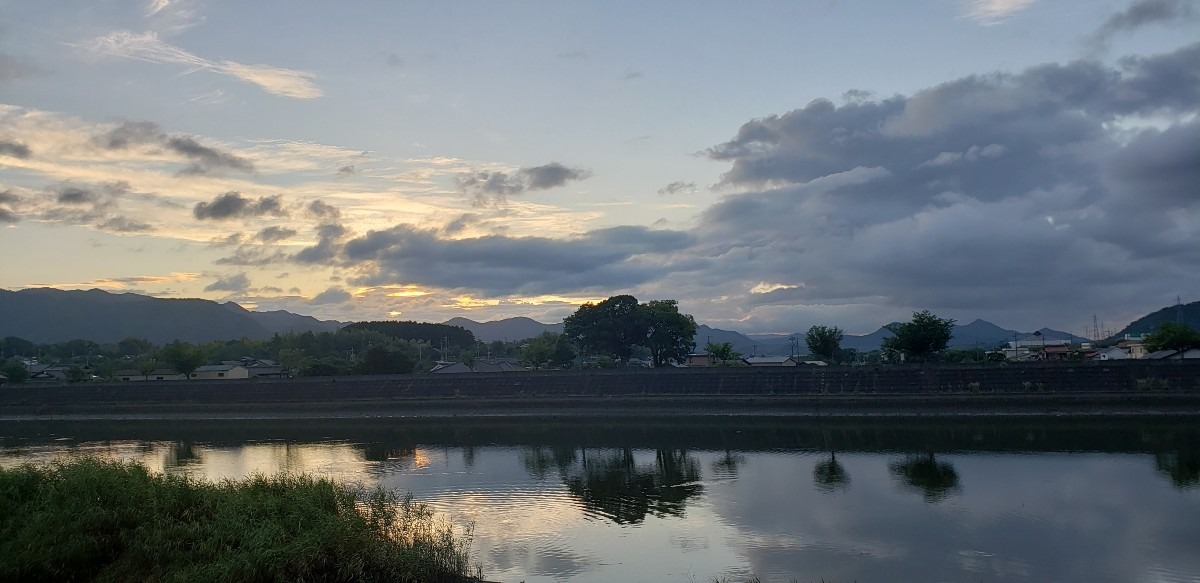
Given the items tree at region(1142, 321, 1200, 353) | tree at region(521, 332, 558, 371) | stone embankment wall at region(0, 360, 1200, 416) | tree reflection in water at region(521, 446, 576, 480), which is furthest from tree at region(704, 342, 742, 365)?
tree reflection in water at region(521, 446, 576, 480)

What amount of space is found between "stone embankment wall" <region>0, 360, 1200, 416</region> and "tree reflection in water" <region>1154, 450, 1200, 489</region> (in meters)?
11.5

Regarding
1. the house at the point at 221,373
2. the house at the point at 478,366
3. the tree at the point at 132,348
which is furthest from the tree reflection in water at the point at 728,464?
the tree at the point at 132,348

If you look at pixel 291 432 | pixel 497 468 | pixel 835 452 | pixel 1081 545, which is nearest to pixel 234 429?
pixel 291 432

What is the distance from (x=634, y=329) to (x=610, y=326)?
80.0 inches

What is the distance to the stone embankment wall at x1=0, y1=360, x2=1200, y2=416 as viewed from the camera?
36875mm

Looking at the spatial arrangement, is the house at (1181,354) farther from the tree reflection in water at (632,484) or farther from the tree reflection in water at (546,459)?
the tree reflection in water at (546,459)

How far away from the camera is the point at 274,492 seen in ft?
46.7

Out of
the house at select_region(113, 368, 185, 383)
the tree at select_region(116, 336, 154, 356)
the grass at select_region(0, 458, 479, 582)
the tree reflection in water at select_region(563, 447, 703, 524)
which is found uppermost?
the tree at select_region(116, 336, 154, 356)

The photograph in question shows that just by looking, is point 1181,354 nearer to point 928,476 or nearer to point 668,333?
point 928,476

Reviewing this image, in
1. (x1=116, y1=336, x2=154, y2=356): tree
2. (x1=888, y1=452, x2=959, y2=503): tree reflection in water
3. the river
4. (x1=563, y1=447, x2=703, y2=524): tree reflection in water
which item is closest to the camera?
the river

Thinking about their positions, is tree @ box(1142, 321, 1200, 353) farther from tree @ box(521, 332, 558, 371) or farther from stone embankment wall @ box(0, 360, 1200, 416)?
tree @ box(521, 332, 558, 371)

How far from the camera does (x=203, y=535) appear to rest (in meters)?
12.8

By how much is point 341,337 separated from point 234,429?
199 ft

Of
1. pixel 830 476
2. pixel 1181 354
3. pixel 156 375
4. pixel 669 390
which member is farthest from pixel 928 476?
pixel 156 375
